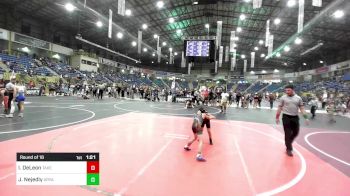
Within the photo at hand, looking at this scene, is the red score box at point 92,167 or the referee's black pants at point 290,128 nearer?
the red score box at point 92,167

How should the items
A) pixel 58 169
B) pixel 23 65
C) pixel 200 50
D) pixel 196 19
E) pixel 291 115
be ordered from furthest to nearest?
pixel 196 19 → pixel 23 65 → pixel 200 50 → pixel 291 115 → pixel 58 169

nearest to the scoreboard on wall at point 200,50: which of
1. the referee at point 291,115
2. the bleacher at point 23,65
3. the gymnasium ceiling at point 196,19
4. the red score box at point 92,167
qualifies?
the gymnasium ceiling at point 196,19

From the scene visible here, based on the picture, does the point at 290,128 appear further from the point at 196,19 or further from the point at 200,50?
the point at 196,19

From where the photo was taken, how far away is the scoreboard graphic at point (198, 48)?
19062 millimetres

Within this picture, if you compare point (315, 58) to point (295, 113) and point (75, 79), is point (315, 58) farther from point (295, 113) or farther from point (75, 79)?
point (295, 113)

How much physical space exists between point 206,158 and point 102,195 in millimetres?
2865

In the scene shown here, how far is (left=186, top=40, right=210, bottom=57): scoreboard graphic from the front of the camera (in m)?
19.1

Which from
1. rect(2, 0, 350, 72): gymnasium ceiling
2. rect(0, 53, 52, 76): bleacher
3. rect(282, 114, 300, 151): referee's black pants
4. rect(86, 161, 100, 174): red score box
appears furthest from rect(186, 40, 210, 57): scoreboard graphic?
rect(0, 53, 52, 76): bleacher

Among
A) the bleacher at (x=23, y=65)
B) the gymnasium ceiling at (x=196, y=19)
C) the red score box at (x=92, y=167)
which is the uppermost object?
the gymnasium ceiling at (x=196, y=19)

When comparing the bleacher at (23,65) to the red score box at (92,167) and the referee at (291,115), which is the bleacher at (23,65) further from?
the red score box at (92,167)

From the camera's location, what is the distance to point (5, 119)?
943cm

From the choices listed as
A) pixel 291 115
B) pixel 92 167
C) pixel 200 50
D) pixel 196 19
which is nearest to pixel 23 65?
pixel 200 50

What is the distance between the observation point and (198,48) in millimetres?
19219

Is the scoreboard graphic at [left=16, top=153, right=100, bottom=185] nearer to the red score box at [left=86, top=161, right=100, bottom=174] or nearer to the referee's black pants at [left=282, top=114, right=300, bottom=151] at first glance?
the red score box at [left=86, top=161, right=100, bottom=174]
